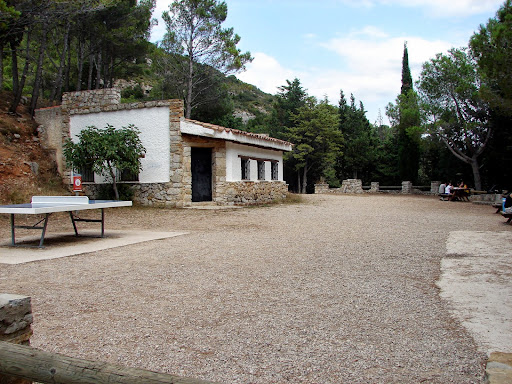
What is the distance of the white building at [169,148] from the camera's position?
14148mm

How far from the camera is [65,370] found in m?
1.60

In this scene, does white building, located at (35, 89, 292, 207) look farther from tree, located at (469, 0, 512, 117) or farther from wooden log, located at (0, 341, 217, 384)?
wooden log, located at (0, 341, 217, 384)

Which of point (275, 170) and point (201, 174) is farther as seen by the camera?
point (275, 170)

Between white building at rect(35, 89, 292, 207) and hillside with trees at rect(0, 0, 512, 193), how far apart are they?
2.00 m

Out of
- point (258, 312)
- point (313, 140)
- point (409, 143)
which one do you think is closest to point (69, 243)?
point (258, 312)

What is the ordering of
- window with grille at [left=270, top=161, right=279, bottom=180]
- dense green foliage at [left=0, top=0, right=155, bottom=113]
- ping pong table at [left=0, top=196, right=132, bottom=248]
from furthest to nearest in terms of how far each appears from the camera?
window with grille at [left=270, top=161, right=279, bottom=180] → dense green foliage at [left=0, top=0, right=155, bottom=113] → ping pong table at [left=0, top=196, right=132, bottom=248]

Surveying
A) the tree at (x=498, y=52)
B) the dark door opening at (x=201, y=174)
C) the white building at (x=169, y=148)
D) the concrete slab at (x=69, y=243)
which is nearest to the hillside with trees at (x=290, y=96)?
the tree at (x=498, y=52)

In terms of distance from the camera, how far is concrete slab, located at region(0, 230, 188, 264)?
20.2 ft

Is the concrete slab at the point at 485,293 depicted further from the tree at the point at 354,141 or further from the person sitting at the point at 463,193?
the tree at the point at 354,141

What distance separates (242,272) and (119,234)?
14.9 feet

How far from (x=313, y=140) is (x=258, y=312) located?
28.6 meters

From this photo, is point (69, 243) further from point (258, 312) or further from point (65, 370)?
point (65, 370)

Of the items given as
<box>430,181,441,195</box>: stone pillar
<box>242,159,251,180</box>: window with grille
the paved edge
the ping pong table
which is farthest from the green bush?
<box>430,181,441,195</box>: stone pillar

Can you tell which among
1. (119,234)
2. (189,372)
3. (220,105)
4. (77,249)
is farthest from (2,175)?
(220,105)
